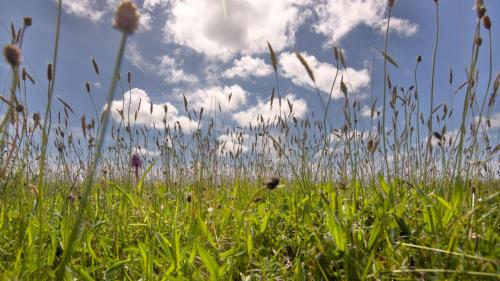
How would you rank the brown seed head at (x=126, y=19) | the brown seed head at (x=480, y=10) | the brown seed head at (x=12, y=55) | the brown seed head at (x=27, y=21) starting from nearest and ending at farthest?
the brown seed head at (x=126, y=19) < the brown seed head at (x=12, y=55) < the brown seed head at (x=27, y=21) < the brown seed head at (x=480, y=10)

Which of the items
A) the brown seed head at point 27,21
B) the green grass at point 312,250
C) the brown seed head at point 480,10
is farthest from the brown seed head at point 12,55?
the brown seed head at point 480,10

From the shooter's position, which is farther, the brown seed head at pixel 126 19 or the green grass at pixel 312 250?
the green grass at pixel 312 250

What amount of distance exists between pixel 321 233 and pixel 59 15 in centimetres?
145

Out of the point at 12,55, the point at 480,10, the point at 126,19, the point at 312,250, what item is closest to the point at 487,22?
the point at 480,10

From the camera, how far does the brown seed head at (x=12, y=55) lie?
0.80 metres

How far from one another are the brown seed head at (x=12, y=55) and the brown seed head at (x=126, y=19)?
449mm

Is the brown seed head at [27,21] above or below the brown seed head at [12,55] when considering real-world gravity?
above

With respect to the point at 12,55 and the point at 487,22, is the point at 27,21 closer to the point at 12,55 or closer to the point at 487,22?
the point at 12,55

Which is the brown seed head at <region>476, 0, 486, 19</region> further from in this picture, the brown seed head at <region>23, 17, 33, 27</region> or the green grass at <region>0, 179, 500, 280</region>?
the brown seed head at <region>23, 17, 33, 27</region>

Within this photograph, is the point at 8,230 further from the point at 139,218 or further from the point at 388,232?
the point at 388,232

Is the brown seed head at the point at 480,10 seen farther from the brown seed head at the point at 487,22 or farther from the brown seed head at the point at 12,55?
the brown seed head at the point at 12,55

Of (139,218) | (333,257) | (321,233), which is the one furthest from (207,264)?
(139,218)

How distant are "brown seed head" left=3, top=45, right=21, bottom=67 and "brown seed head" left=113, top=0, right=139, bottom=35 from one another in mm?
449

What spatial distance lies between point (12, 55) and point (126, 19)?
0.47 m
